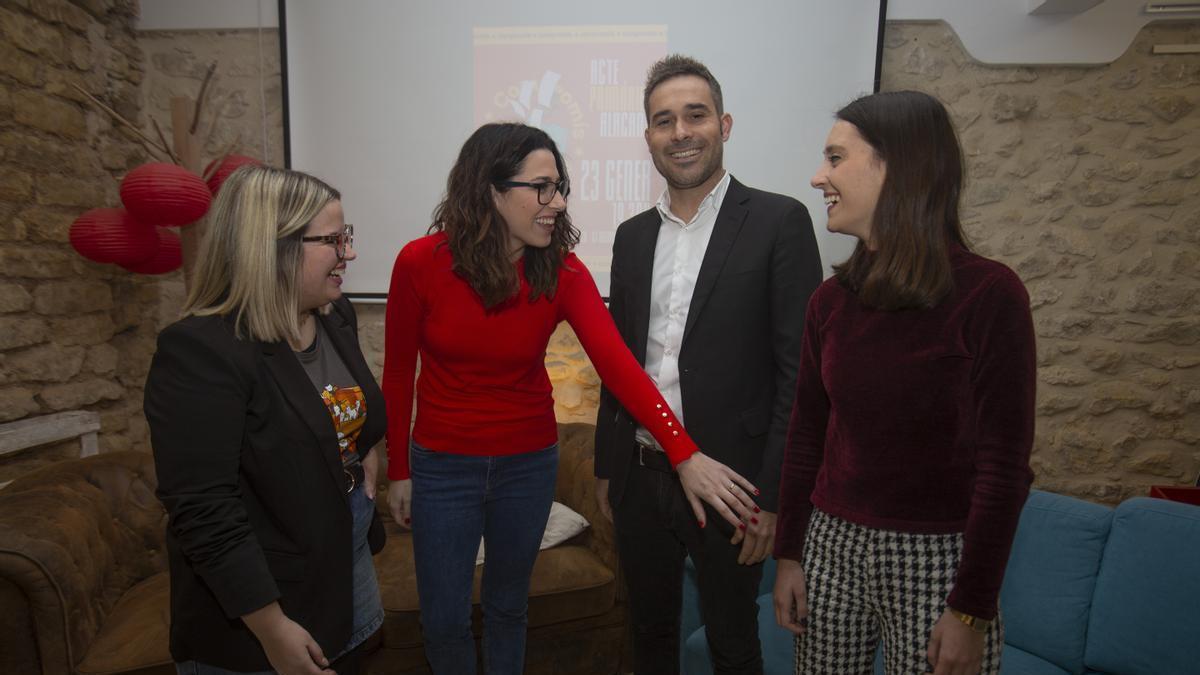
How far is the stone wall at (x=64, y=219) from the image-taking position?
99.4 inches

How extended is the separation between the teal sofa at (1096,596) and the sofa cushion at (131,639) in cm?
163

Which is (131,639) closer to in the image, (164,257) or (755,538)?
(164,257)

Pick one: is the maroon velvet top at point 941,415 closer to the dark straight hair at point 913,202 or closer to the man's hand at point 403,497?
the dark straight hair at point 913,202

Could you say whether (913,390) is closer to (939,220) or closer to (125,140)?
(939,220)

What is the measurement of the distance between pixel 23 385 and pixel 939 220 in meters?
3.28

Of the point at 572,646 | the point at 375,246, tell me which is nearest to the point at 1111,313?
the point at 572,646

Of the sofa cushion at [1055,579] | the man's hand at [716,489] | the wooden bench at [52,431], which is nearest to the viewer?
the man's hand at [716,489]

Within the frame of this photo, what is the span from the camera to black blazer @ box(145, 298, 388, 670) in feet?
3.29

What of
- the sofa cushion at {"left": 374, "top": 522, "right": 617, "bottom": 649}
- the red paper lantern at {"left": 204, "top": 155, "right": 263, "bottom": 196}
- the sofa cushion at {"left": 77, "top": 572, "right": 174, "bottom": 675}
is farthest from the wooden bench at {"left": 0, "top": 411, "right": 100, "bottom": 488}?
the sofa cushion at {"left": 374, "top": 522, "right": 617, "bottom": 649}

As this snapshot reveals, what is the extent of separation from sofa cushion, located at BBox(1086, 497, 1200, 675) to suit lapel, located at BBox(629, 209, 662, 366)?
1.50m

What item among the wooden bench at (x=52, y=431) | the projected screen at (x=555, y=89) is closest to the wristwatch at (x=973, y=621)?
the projected screen at (x=555, y=89)

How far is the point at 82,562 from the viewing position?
76.8 inches

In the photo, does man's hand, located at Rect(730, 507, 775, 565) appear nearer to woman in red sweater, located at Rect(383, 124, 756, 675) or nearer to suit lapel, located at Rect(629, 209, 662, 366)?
woman in red sweater, located at Rect(383, 124, 756, 675)

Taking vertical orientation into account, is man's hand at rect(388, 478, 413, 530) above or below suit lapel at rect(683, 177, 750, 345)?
below
